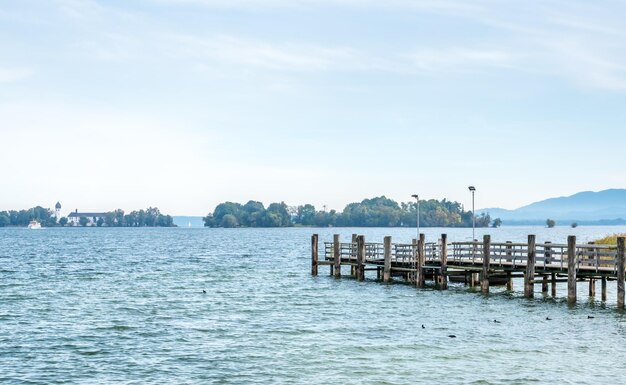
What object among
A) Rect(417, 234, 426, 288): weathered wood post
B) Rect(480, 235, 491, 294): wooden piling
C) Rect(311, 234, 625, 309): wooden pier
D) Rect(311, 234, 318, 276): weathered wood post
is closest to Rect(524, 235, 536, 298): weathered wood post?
Rect(311, 234, 625, 309): wooden pier

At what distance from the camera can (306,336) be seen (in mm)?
33031

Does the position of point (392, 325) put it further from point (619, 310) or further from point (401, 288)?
point (401, 288)

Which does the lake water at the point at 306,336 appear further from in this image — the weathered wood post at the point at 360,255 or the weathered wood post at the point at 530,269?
the weathered wood post at the point at 360,255

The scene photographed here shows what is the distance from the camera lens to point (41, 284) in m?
59.9

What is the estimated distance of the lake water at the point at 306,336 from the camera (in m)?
25.9

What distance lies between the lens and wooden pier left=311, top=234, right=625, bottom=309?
3928cm

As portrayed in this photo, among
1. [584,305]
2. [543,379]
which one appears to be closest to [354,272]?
[584,305]

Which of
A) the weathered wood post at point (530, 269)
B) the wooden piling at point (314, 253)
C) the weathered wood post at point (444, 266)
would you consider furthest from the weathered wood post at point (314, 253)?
the weathered wood post at point (530, 269)

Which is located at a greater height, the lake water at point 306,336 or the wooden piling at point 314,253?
the wooden piling at point 314,253

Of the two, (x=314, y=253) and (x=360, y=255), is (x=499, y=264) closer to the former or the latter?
(x=360, y=255)

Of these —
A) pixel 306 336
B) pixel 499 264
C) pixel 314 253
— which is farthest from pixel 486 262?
pixel 314 253

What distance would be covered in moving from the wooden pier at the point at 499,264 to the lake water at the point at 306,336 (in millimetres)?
1076

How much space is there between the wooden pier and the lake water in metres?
1.08

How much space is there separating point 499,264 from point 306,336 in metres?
15.5
